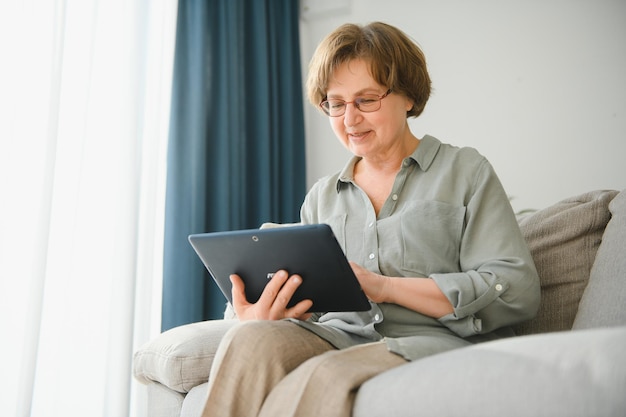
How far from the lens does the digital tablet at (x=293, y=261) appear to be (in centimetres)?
111

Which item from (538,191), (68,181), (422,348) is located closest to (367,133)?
(422,348)

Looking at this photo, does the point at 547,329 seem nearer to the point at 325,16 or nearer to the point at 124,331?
the point at 124,331

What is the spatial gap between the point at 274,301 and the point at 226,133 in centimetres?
162

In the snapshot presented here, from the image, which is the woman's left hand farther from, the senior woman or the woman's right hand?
the woman's right hand

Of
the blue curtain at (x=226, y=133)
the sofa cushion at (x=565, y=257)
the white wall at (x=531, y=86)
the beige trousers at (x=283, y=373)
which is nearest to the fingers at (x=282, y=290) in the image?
the beige trousers at (x=283, y=373)

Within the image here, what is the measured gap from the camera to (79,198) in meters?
2.17

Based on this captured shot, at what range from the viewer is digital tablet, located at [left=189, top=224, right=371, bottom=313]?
1108 mm

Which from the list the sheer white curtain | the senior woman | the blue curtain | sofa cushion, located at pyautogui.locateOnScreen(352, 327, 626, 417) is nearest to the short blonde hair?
the senior woman

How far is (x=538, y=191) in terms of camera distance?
2.59 m

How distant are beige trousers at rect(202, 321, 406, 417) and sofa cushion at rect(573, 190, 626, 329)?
1.51 feet

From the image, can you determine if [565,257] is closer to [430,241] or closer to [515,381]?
[430,241]

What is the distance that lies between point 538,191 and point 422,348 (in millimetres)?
1731

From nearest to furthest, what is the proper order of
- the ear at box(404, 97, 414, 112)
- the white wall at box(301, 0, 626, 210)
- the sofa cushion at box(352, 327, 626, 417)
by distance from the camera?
the sofa cushion at box(352, 327, 626, 417), the ear at box(404, 97, 414, 112), the white wall at box(301, 0, 626, 210)

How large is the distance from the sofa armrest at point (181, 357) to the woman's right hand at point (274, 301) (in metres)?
0.21
